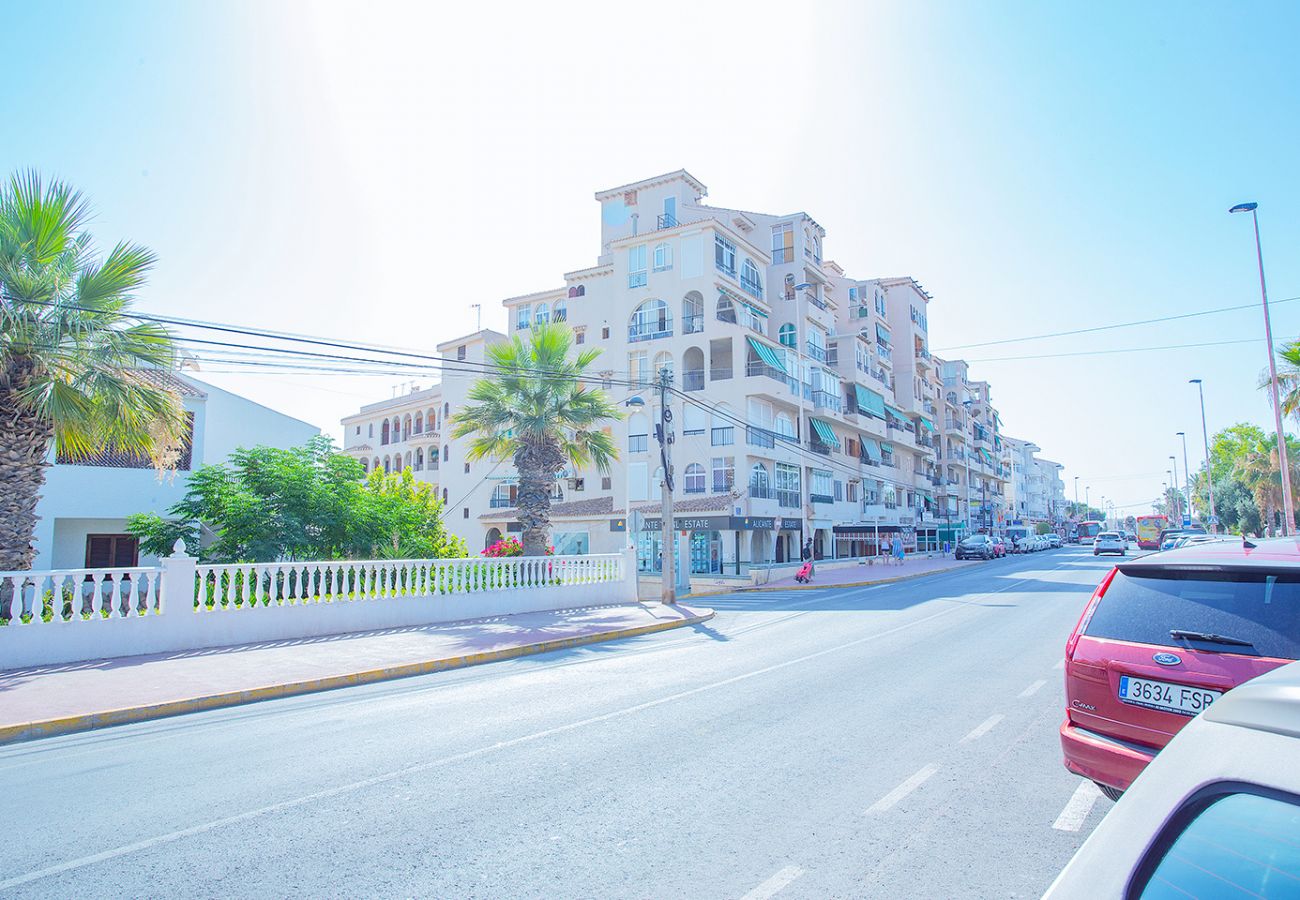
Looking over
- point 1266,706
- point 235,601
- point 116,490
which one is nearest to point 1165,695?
point 1266,706

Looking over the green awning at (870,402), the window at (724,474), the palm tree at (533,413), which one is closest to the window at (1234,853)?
the palm tree at (533,413)

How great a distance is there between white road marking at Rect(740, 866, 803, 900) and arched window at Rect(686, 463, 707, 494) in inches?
1457

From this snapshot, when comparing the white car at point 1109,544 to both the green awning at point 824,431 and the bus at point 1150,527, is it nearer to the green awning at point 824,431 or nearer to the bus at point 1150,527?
the bus at point 1150,527

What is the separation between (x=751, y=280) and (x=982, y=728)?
134 feet

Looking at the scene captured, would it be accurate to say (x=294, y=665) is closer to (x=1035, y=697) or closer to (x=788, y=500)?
(x=1035, y=697)

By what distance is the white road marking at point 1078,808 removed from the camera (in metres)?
4.91

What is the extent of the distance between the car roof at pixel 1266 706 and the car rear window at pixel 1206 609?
3.07 meters

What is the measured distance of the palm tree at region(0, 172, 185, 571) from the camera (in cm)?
1213

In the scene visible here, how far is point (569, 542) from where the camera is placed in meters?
44.6

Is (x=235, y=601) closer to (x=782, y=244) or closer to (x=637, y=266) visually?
(x=637, y=266)

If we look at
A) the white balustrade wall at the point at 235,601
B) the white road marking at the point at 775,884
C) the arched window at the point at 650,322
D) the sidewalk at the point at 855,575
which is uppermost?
the arched window at the point at 650,322

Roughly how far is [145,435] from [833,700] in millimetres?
12178

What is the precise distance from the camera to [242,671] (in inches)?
434

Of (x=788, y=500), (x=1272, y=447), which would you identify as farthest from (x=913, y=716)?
(x=1272, y=447)
